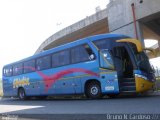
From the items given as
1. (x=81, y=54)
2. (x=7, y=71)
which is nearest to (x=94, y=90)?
(x=81, y=54)

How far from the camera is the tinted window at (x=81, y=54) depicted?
16.2 metres

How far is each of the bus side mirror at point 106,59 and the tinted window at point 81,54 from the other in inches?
21.7

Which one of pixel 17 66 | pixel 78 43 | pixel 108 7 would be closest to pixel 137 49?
pixel 78 43

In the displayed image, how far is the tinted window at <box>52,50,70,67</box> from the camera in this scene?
17805mm

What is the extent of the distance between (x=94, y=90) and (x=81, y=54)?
6.44ft

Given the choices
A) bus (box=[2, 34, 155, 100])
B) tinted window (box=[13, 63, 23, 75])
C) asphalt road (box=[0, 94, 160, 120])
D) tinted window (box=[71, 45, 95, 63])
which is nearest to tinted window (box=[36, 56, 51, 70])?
bus (box=[2, 34, 155, 100])

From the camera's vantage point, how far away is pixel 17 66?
23.8 metres

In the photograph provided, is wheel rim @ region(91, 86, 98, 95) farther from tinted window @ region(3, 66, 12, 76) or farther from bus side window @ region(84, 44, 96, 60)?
tinted window @ region(3, 66, 12, 76)

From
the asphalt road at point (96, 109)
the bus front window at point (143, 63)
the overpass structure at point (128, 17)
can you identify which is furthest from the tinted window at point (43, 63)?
the bus front window at point (143, 63)

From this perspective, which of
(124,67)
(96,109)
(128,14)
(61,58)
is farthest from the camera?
(128,14)

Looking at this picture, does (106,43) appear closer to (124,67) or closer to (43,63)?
(124,67)

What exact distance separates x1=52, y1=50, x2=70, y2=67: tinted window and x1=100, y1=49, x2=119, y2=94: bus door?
8.90 ft

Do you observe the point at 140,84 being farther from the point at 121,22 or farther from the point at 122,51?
the point at 121,22

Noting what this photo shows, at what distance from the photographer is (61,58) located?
18.4m
